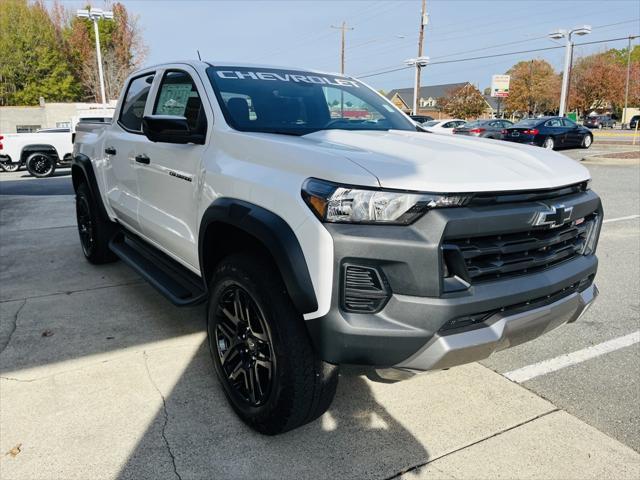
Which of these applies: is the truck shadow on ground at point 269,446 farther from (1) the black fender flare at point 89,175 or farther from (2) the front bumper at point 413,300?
(1) the black fender flare at point 89,175

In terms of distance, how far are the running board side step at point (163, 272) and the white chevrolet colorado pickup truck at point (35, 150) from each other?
12.8 meters

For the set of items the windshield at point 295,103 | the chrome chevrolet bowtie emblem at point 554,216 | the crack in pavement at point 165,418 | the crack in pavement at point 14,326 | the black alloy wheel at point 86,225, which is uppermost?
the windshield at point 295,103

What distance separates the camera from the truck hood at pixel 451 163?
6.98 feet

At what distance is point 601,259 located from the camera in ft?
19.1

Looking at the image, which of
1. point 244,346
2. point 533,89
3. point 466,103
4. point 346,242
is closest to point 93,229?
point 244,346

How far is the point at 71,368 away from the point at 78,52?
5764 centimetres

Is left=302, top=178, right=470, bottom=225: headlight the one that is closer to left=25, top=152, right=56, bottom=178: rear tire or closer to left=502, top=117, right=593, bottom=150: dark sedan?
left=25, top=152, right=56, bottom=178: rear tire

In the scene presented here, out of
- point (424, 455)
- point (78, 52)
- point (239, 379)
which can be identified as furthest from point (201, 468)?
point (78, 52)

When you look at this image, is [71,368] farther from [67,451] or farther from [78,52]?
[78,52]

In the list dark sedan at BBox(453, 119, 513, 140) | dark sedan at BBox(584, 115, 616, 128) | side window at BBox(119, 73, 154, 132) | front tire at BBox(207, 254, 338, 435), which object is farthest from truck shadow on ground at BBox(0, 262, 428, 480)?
dark sedan at BBox(584, 115, 616, 128)

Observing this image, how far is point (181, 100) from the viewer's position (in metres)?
3.59

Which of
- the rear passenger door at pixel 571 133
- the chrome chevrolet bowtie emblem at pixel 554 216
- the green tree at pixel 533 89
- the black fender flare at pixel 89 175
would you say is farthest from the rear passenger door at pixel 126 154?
the green tree at pixel 533 89

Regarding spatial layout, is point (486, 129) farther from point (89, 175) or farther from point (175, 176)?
point (175, 176)

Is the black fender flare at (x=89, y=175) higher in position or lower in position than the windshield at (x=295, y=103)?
lower
